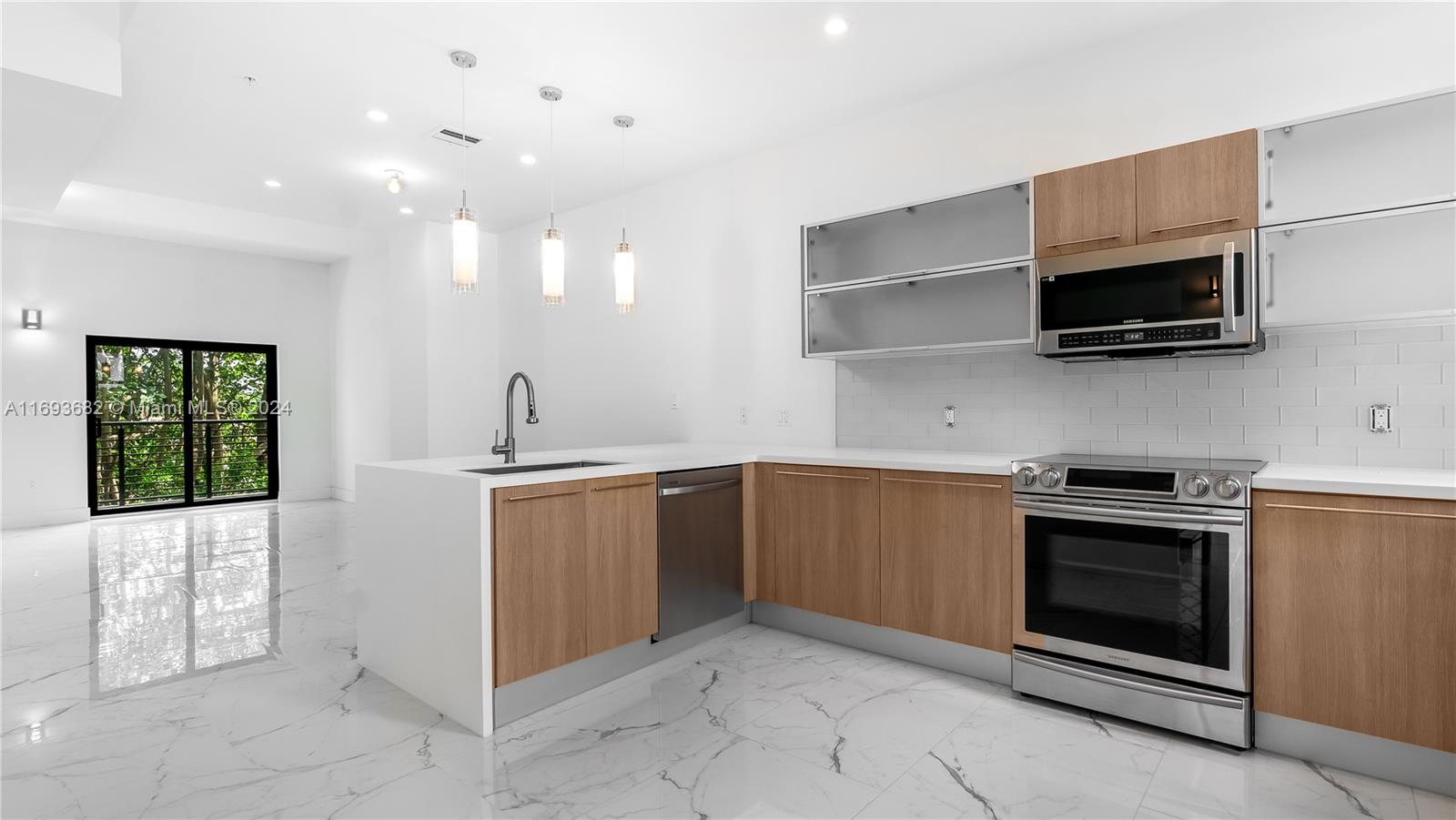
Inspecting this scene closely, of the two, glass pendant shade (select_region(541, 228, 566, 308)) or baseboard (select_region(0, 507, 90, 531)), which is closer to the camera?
glass pendant shade (select_region(541, 228, 566, 308))

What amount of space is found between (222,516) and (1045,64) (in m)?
8.09

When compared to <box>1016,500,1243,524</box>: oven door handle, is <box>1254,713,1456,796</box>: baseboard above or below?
below

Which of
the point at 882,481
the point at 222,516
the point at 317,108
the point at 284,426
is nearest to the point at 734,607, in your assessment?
the point at 882,481

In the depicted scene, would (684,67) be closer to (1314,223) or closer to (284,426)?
(1314,223)

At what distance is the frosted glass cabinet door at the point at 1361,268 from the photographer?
2223 mm

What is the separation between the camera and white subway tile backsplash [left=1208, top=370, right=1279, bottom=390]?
2.63 meters

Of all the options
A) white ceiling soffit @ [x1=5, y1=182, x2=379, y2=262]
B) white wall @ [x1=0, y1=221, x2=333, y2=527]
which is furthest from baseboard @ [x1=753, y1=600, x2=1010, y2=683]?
white wall @ [x1=0, y1=221, x2=333, y2=527]

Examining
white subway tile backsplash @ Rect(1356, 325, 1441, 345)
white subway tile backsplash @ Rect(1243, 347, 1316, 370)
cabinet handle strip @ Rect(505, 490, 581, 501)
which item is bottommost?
cabinet handle strip @ Rect(505, 490, 581, 501)

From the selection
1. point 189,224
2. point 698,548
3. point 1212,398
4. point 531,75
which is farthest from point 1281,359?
point 189,224

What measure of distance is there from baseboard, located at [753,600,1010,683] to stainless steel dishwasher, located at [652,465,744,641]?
0.22 m

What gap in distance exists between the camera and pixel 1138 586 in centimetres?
238

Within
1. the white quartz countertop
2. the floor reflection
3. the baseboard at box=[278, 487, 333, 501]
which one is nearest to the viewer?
the white quartz countertop

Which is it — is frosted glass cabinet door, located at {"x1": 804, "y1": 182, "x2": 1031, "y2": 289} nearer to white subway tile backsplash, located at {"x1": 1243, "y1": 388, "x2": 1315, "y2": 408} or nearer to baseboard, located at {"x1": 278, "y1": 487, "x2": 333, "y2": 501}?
white subway tile backsplash, located at {"x1": 1243, "y1": 388, "x2": 1315, "y2": 408}

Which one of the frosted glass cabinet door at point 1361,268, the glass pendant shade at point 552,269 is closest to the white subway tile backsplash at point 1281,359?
the frosted glass cabinet door at point 1361,268
